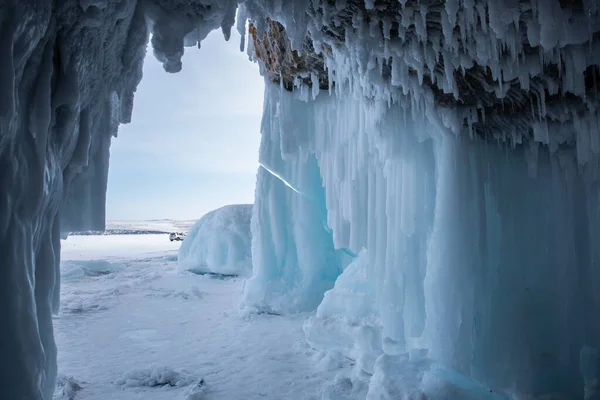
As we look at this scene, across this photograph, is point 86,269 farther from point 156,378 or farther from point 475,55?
point 475,55

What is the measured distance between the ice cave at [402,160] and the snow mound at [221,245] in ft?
29.5

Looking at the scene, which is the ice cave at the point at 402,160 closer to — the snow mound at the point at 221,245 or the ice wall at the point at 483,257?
the ice wall at the point at 483,257

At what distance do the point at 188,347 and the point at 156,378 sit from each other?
1.60 metres

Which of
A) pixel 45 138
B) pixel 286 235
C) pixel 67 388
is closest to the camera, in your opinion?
pixel 45 138

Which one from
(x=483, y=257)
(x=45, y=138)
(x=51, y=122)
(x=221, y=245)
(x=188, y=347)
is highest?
(x=51, y=122)

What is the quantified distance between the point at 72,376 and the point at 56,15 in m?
5.20

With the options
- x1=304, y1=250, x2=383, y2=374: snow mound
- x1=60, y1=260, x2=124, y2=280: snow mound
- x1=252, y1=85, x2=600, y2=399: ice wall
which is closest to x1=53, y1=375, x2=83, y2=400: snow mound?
x1=304, y1=250, x2=383, y2=374: snow mound

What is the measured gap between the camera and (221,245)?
1614 cm

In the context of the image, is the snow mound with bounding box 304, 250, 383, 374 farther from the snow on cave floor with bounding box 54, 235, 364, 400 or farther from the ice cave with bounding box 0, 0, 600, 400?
the snow on cave floor with bounding box 54, 235, 364, 400

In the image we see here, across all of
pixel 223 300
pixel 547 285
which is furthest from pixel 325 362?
pixel 223 300

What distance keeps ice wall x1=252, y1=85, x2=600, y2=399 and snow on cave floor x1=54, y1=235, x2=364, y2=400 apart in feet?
3.88

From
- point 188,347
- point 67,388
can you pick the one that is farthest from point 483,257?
point 67,388

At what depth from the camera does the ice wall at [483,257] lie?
4.69m

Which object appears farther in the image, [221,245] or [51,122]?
[221,245]
